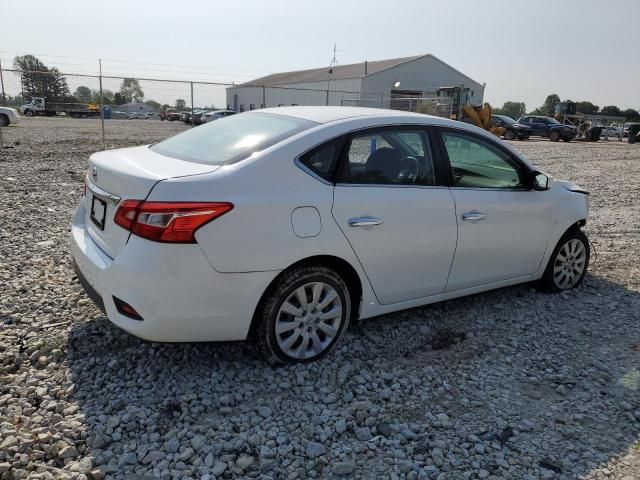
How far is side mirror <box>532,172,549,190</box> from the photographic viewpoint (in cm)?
440

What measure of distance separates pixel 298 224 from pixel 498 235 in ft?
6.19

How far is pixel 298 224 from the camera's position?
3.10 m

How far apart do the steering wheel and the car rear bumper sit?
3.98 ft

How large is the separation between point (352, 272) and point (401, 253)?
39cm

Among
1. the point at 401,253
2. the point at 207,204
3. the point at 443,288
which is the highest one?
the point at 207,204

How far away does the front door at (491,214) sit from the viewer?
13.0 ft

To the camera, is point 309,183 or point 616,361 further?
point 616,361

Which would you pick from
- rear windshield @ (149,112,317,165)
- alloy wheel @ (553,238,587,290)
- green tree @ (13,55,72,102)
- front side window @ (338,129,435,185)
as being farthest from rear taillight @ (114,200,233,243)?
green tree @ (13,55,72,102)

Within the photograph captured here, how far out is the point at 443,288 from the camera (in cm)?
401

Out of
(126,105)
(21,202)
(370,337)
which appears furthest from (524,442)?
(126,105)

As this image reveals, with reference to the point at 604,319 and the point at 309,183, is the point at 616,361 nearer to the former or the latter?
the point at 604,319

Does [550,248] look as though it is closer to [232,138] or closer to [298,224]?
[298,224]

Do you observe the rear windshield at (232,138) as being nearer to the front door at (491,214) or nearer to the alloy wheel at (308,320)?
the alloy wheel at (308,320)

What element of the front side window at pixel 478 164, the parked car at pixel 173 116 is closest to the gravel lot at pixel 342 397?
the front side window at pixel 478 164
